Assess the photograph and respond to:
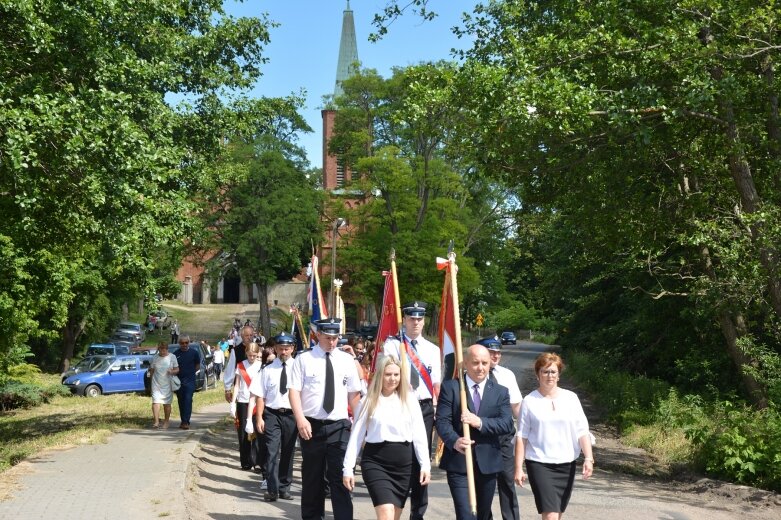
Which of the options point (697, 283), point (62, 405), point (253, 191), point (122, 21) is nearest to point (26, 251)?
point (122, 21)

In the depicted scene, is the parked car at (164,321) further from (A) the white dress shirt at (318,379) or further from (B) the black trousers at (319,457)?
(B) the black trousers at (319,457)

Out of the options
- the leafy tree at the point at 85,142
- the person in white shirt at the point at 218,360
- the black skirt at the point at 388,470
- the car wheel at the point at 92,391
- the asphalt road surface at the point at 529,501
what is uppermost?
the leafy tree at the point at 85,142

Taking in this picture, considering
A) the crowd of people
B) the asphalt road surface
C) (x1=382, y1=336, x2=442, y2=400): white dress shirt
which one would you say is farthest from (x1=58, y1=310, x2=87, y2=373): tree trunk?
the crowd of people

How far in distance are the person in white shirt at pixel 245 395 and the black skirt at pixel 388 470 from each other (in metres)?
6.59

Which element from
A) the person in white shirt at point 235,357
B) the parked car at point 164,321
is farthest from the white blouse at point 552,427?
the parked car at point 164,321

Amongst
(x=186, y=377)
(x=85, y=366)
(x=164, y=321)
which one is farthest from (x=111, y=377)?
(x=164, y=321)

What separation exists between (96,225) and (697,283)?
33.6 feet

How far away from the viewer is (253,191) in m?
62.9

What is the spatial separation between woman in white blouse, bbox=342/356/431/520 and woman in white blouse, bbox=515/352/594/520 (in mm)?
862

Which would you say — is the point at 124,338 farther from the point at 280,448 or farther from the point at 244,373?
the point at 280,448

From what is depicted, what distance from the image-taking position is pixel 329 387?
8875 millimetres

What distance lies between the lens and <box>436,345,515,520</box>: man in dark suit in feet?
25.0

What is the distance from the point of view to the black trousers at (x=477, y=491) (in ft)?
24.7

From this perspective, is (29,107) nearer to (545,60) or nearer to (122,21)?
(122,21)
